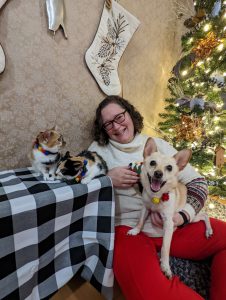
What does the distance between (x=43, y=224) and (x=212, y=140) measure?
1.44 metres

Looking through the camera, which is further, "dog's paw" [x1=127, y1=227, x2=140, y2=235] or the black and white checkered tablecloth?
"dog's paw" [x1=127, y1=227, x2=140, y2=235]

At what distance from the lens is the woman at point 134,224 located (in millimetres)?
767

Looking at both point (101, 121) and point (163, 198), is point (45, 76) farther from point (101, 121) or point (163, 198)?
point (163, 198)

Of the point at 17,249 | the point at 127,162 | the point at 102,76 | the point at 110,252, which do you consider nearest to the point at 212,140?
the point at 127,162

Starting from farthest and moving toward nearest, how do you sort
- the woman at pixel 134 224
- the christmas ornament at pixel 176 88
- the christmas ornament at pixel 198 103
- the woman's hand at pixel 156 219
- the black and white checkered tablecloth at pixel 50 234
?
1. the christmas ornament at pixel 176 88
2. the christmas ornament at pixel 198 103
3. the woman's hand at pixel 156 219
4. the woman at pixel 134 224
5. the black and white checkered tablecloth at pixel 50 234

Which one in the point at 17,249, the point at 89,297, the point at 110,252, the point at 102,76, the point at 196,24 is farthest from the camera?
the point at 196,24

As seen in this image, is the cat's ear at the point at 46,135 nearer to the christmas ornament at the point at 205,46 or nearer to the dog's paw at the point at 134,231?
the dog's paw at the point at 134,231

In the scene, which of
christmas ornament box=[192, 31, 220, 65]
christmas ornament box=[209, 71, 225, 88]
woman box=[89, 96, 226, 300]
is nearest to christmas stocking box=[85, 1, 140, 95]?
woman box=[89, 96, 226, 300]

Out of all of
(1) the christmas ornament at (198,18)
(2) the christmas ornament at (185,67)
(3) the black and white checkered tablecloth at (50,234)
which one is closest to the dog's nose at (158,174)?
(3) the black and white checkered tablecloth at (50,234)

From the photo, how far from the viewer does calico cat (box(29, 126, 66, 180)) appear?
91 centimetres

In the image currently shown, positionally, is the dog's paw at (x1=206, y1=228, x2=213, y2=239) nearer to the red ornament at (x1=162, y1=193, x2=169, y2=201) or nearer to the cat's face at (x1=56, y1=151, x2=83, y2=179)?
the red ornament at (x1=162, y1=193, x2=169, y2=201)

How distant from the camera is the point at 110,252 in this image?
89 centimetres

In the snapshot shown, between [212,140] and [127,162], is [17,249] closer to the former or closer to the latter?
[127,162]

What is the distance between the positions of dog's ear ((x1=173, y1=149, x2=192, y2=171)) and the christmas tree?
2.22 ft
